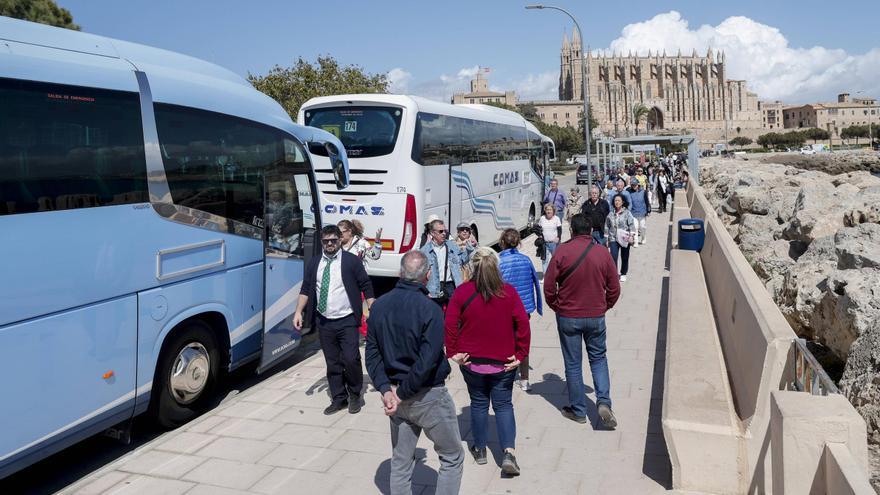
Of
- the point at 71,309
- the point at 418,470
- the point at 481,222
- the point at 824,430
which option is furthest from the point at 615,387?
the point at 481,222

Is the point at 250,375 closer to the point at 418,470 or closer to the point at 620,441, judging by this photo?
the point at 418,470

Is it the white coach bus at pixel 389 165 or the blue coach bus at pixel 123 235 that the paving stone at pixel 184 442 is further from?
the white coach bus at pixel 389 165

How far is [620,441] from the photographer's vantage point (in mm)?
5820

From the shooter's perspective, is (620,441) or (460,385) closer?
(620,441)

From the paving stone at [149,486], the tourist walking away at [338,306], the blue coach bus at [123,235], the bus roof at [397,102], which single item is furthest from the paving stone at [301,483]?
the bus roof at [397,102]

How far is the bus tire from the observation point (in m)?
6.42

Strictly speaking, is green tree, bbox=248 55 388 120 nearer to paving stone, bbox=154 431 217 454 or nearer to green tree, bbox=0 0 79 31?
green tree, bbox=0 0 79 31

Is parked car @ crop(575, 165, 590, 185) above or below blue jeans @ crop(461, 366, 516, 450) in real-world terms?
above

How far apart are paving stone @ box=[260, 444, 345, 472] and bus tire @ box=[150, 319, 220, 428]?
1292 millimetres

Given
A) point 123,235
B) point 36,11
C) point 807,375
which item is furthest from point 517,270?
point 36,11

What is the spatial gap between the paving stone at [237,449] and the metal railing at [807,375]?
4177mm

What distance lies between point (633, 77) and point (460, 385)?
171m

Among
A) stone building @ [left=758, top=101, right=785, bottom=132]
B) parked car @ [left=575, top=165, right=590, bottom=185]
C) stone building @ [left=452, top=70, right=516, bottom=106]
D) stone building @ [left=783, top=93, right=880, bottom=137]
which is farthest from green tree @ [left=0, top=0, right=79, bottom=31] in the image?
stone building @ [left=758, top=101, right=785, bottom=132]

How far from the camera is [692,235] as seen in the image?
1382 cm
